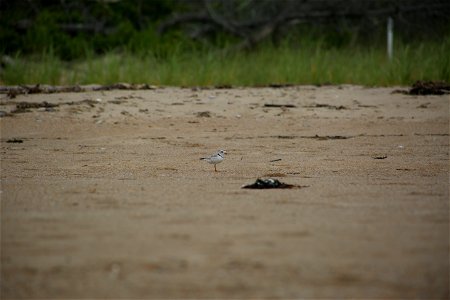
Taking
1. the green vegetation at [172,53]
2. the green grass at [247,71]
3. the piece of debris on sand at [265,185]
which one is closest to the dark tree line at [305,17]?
the green vegetation at [172,53]

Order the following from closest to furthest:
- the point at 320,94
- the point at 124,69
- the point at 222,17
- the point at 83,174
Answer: the point at 83,174 → the point at 320,94 → the point at 124,69 → the point at 222,17

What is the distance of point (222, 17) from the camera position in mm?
17625

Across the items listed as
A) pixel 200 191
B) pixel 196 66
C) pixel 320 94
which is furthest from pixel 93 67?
pixel 200 191

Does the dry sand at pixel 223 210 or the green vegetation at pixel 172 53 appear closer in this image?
the dry sand at pixel 223 210

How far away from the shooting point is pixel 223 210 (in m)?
3.92

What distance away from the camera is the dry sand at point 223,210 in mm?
2906

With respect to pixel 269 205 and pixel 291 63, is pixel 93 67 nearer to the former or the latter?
pixel 291 63

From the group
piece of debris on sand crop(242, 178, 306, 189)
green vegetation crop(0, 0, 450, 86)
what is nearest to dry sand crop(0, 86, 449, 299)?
piece of debris on sand crop(242, 178, 306, 189)

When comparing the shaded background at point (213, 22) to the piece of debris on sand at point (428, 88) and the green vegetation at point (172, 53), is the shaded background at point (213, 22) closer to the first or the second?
the green vegetation at point (172, 53)

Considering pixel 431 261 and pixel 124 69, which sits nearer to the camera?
pixel 431 261

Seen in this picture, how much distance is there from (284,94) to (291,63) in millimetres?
1972

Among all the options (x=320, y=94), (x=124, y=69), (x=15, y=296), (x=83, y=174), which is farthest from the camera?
(x=124, y=69)

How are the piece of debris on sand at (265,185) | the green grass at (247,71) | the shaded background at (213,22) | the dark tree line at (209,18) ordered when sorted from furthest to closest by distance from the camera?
the dark tree line at (209,18) → the shaded background at (213,22) → the green grass at (247,71) → the piece of debris on sand at (265,185)

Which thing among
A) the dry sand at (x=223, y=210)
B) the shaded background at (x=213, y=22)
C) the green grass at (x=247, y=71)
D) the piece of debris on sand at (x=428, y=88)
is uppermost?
the shaded background at (x=213, y=22)
